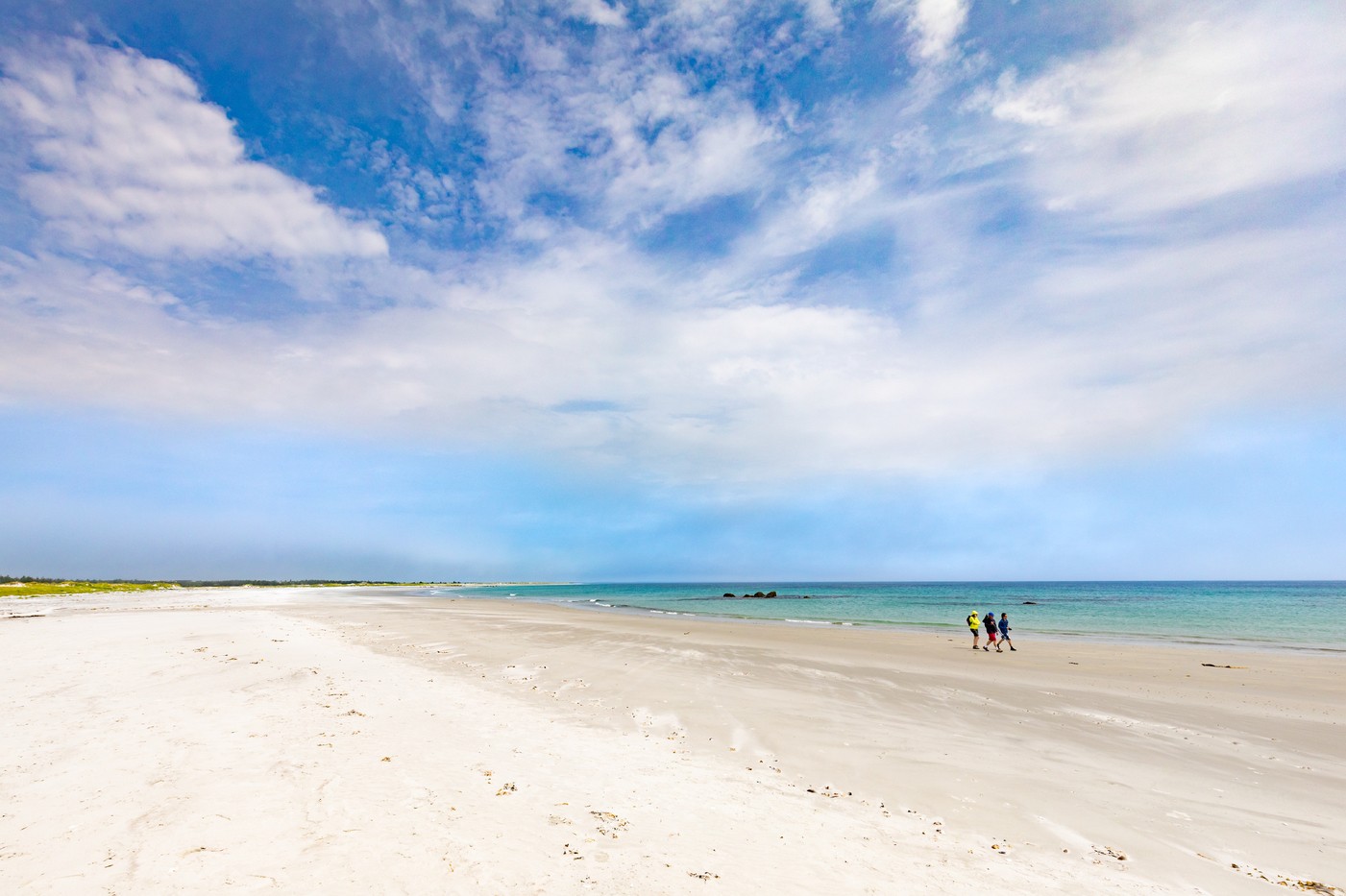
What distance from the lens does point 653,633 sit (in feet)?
109

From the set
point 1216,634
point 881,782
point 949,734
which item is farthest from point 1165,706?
point 1216,634

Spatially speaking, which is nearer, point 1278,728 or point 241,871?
point 241,871

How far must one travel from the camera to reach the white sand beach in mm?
5715

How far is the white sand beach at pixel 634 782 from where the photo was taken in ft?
18.7

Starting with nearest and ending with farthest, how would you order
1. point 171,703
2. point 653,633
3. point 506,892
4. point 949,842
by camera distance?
point 506,892 < point 949,842 < point 171,703 < point 653,633

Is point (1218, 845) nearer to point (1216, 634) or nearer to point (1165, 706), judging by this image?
point (1165, 706)

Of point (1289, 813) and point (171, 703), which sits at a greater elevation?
point (171, 703)

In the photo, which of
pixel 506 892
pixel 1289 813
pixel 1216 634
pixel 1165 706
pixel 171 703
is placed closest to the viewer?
pixel 506 892

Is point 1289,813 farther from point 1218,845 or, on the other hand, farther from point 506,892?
point 506,892

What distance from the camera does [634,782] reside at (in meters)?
8.45

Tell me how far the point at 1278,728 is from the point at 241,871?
19.9 m

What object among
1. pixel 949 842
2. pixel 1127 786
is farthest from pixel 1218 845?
pixel 949 842

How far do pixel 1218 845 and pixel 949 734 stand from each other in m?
4.96

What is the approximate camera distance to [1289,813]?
8609 mm
